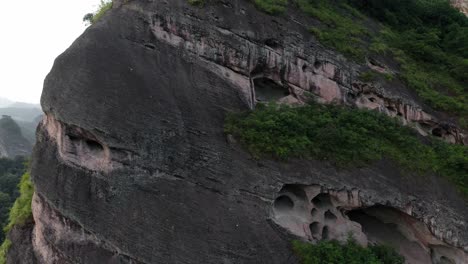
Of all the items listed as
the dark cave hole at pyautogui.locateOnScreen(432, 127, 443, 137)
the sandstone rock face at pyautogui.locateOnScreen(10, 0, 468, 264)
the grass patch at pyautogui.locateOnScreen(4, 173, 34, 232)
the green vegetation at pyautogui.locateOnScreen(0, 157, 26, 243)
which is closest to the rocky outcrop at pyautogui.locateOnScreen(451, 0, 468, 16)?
the dark cave hole at pyautogui.locateOnScreen(432, 127, 443, 137)

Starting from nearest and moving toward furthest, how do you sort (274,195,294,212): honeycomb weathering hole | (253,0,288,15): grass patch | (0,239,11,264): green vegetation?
1. (274,195,294,212): honeycomb weathering hole
2. (0,239,11,264): green vegetation
3. (253,0,288,15): grass patch

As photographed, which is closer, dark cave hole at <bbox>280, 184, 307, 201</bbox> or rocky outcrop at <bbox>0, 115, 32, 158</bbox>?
dark cave hole at <bbox>280, 184, 307, 201</bbox>

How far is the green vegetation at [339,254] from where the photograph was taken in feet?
31.7

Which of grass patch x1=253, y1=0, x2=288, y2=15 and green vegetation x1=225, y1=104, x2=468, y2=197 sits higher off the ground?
grass patch x1=253, y1=0, x2=288, y2=15

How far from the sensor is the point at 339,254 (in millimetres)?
9789

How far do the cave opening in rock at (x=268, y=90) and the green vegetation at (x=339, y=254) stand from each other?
5665 millimetres

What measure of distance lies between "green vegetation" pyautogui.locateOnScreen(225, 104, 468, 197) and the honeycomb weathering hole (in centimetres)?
128

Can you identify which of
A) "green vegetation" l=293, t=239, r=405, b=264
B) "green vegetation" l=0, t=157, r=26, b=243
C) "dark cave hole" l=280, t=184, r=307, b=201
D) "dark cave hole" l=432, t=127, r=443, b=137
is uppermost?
"dark cave hole" l=432, t=127, r=443, b=137

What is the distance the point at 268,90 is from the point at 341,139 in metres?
3.75

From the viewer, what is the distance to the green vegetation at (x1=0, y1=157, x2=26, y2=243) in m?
27.1

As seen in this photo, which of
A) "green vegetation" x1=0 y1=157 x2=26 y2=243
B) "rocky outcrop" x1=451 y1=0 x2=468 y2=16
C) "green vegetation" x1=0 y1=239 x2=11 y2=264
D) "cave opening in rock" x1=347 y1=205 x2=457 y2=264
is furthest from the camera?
"rocky outcrop" x1=451 y1=0 x2=468 y2=16

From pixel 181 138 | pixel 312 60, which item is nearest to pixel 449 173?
pixel 312 60

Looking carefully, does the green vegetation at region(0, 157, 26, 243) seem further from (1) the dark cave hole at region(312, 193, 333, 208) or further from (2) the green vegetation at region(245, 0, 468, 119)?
(2) the green vegetation at region(245, 0, 468, 119)

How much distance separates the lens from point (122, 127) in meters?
10.0
